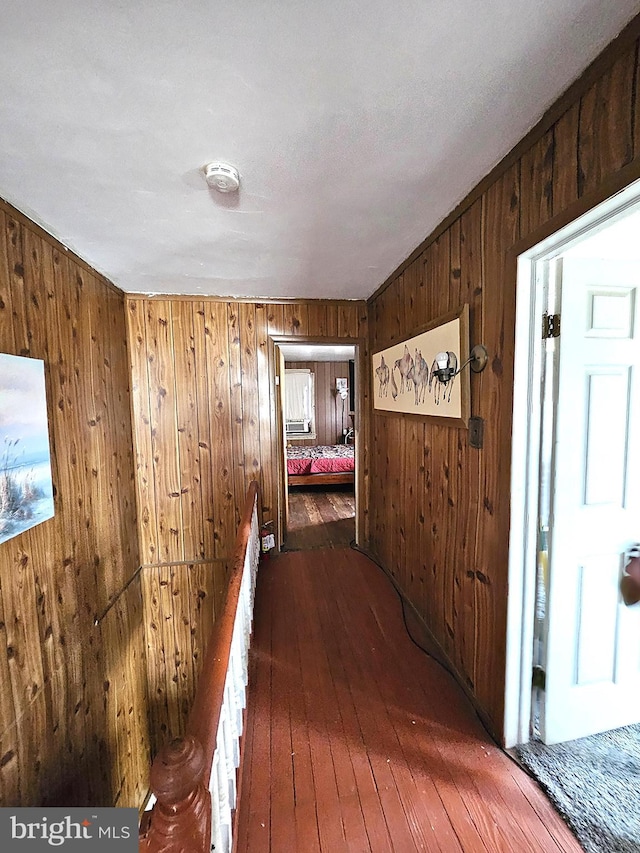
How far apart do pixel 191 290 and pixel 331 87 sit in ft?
6.78

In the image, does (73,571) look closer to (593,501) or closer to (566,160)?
(593,501)

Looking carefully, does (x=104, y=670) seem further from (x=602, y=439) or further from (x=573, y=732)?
(x=602, y=439)

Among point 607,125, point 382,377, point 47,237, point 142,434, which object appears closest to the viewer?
point 607,125

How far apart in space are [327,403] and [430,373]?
17.9ft

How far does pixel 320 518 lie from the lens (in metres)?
4.08

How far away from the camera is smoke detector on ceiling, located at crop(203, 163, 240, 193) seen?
123 centimetres

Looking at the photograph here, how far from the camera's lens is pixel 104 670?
7.34 ft

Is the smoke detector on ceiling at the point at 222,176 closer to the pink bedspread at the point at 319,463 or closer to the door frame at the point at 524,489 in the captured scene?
the door frame at the point at 524,489

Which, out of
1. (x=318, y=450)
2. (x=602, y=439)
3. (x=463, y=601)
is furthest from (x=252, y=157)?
(x=318, y=450)

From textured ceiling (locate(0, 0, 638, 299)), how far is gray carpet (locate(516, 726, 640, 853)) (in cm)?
224

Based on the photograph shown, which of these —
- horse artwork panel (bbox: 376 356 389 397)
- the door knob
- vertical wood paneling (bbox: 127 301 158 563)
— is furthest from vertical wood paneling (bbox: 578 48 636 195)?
vertical wood paneling (bbox: 127 301 158 563)

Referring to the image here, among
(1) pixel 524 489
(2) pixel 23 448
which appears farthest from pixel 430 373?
(2) pixel 23 448

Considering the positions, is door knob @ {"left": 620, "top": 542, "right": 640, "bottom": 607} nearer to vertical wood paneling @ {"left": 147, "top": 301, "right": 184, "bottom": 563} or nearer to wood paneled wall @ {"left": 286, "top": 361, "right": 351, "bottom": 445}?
vertical wood paneling @ {"left": 147, "top": 301, "right": 184, "bottom": 563}

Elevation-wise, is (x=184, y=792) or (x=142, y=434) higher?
(x=142, y=434)
